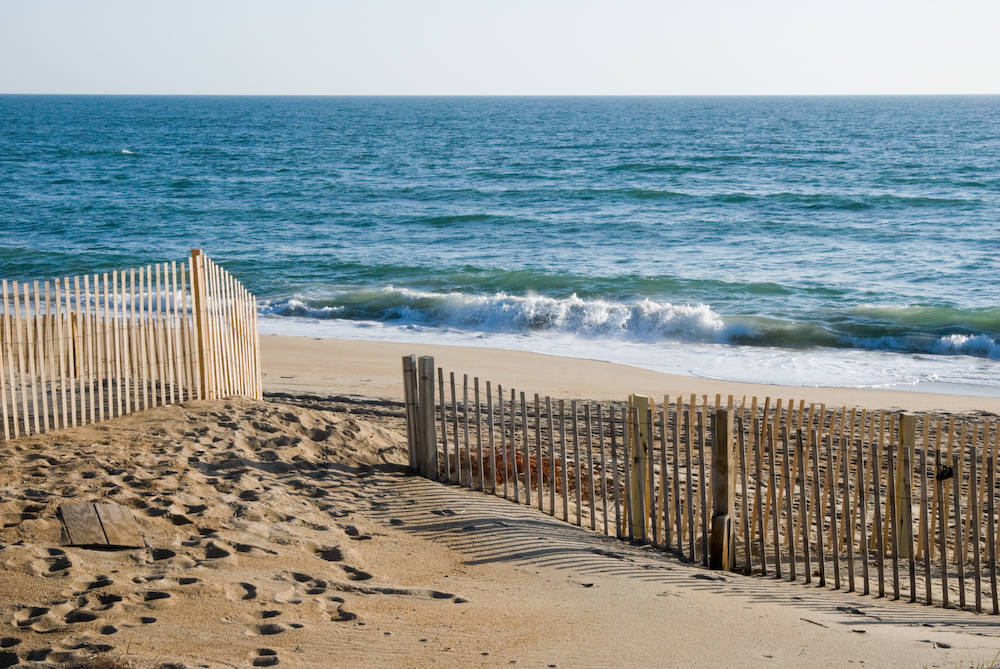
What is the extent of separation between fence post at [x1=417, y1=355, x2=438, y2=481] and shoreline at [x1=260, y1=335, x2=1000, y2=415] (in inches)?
173

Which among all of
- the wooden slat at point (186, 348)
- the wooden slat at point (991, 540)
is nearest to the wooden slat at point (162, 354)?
the wooden slat at point (186, 348)

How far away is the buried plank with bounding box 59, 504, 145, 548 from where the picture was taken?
533 cm

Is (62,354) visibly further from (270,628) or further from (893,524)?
(893,524)

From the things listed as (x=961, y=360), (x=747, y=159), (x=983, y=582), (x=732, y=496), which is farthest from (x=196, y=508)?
(x=747, y=159)

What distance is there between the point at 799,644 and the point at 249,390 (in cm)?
730

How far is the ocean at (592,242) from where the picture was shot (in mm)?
17984

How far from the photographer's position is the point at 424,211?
1387 inches

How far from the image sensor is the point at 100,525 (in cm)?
549

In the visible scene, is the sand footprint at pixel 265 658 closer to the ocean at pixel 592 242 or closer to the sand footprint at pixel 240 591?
the sand footprint at pixel 240 591

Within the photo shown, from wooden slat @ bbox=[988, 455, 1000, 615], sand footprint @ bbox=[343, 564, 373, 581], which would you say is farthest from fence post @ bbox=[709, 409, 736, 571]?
sand footprint @ bbox=[343, 564, 373, 581]

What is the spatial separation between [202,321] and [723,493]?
5.66 meters

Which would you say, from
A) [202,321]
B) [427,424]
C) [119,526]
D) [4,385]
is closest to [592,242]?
[202,321]

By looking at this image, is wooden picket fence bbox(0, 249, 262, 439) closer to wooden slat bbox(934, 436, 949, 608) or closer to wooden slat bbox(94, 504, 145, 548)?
wooden slat bbox(94, 504, 145, 548)

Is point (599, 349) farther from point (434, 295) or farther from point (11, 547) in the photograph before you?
point (11, 547)
